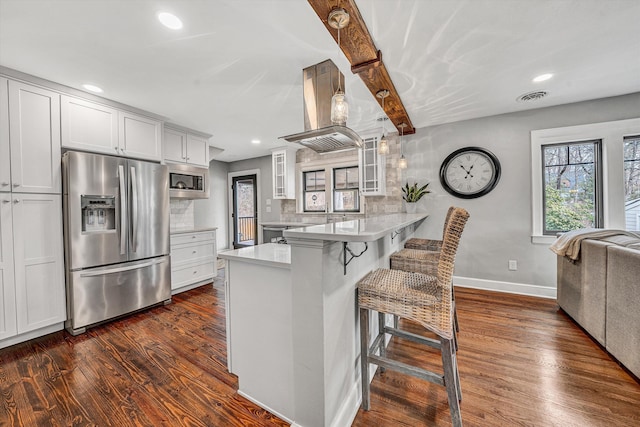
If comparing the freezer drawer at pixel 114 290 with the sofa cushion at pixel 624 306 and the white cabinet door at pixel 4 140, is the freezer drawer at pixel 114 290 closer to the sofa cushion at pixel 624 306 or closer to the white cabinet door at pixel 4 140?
the white cabinet door at pixel 4 140

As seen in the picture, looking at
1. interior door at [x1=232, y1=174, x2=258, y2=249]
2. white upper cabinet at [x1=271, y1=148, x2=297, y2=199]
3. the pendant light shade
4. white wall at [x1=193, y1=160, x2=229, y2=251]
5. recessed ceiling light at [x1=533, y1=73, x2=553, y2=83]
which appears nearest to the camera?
the pendant light shade

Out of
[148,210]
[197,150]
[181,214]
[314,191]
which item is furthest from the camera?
[314,191]

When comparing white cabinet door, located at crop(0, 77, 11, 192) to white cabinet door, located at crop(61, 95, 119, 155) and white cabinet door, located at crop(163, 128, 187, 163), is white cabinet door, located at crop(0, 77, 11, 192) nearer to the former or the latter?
white cabinet door, located at crop(61, 95, 119, 155)

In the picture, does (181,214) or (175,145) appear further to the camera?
(181,214)

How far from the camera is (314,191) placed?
5113 millimetres

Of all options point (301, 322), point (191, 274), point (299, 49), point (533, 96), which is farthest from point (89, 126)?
point (533, 96)

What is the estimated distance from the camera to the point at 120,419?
56.0 inches

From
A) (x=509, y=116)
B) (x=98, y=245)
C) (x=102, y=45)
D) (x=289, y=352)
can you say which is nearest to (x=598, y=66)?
(x=509, y=116)

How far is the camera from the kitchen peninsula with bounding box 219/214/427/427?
3.91ft

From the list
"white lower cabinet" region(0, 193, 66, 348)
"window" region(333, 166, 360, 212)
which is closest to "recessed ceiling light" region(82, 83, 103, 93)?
"white lower cabinet" region(0, 193, 66, 348)

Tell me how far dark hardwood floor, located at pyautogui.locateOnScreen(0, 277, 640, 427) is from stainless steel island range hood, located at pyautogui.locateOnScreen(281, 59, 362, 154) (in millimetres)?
1811

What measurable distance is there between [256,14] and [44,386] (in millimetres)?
2814

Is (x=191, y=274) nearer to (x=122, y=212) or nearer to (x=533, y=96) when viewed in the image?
(x=122, y=212)

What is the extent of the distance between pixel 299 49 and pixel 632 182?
392 cm
